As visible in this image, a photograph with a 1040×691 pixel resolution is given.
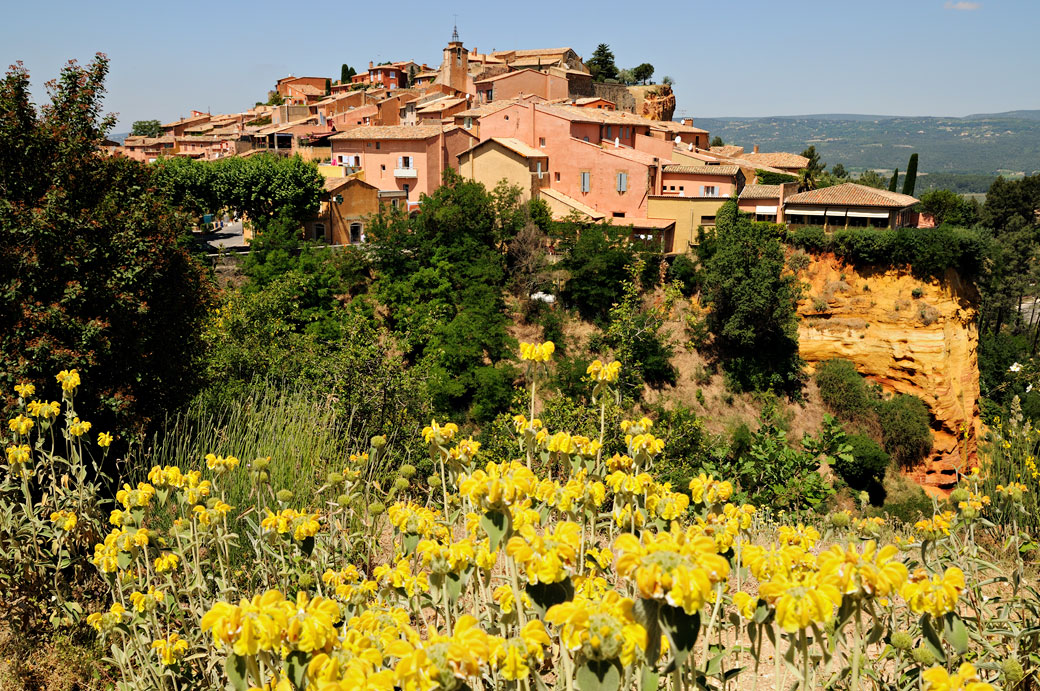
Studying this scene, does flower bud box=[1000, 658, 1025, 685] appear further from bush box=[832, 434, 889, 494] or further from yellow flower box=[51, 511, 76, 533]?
bush box=[832, 434, 889, 494]

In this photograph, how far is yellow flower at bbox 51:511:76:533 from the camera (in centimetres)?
385

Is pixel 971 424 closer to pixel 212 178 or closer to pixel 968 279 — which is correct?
pixel 968 279

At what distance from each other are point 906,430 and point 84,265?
80.4 feet

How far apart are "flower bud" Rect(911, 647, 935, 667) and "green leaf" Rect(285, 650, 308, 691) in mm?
1881

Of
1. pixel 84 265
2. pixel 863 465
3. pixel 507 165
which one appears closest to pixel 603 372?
pixel 84 265

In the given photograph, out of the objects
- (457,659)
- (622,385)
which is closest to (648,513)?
(457,659)

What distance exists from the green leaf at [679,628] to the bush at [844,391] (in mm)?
26400

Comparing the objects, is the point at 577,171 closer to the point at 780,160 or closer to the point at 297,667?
the point at 780,160

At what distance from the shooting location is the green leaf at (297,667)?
1.93 metres

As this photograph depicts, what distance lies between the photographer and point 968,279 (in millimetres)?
26859

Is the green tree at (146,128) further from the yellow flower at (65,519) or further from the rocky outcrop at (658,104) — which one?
the yellow flower at (65,519)

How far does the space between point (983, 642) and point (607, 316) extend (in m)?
24.8

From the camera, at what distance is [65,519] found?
405 centimetres

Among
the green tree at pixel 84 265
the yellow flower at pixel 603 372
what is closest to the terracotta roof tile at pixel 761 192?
the green tree at pixel 84 265
